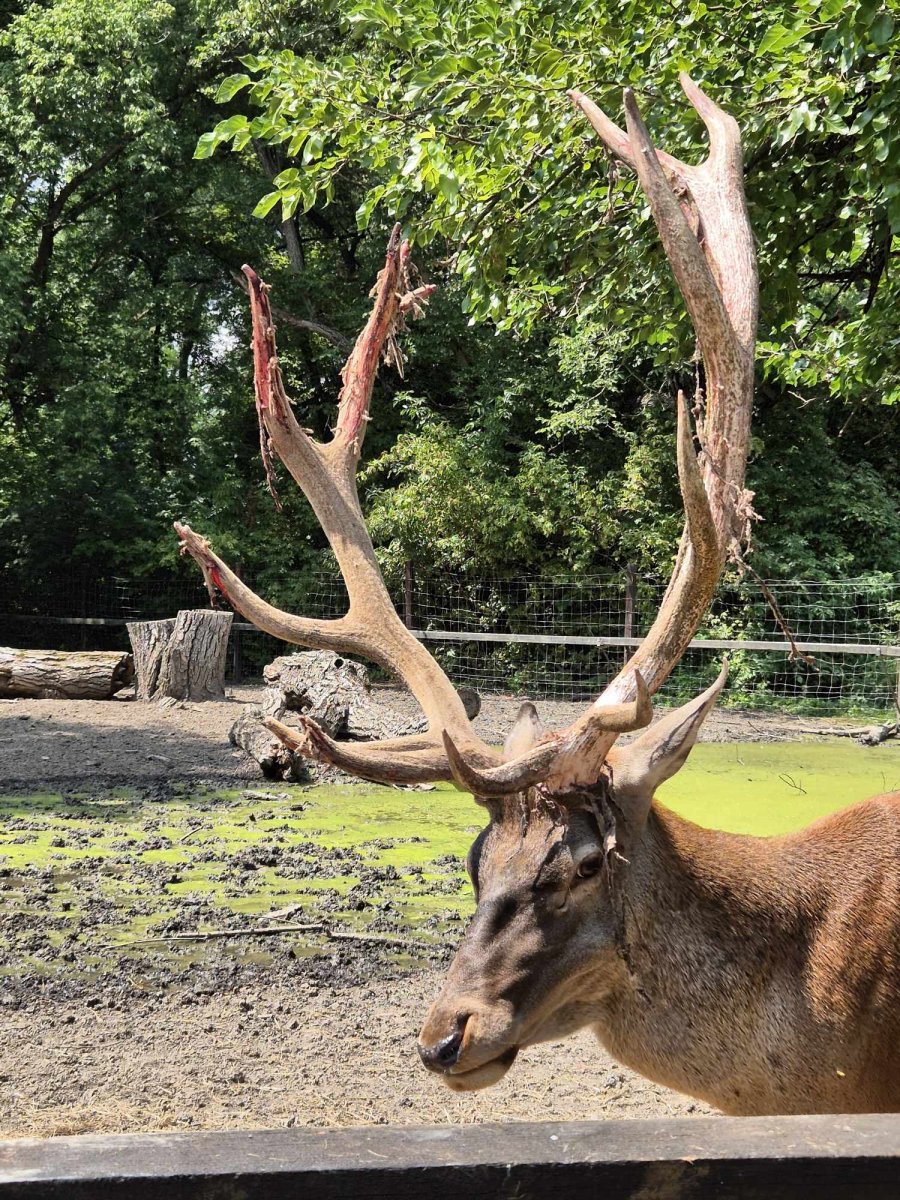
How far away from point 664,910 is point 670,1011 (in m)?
0.20

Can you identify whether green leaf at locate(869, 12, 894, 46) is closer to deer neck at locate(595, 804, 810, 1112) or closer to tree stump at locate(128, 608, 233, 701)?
deer neck at locate(595, 804, 810, 1112)

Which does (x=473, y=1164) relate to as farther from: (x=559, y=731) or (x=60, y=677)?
(x=60, y=677)

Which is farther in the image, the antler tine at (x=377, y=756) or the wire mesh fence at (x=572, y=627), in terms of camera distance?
the wire mesh fence at (x=572, y=627)

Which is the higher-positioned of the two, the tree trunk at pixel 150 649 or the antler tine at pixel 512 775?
the antler tine at pixel 512 775

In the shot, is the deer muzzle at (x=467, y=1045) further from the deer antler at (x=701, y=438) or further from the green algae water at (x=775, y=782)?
the green algae water at (x=775, y=782)

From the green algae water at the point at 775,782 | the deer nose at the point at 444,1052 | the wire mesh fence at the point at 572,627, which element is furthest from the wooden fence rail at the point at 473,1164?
the wire mesh fence at the point at 572,627

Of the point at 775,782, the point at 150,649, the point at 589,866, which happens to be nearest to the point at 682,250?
the point at 589,866

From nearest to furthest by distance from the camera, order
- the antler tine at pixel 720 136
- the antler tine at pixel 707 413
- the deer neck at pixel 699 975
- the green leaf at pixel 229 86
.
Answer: the deer neck at pixel 699 975 → the antler tine at pixel 707 413 → the antler tine at pixel 720 136 → the green leaf at pixel 229 86

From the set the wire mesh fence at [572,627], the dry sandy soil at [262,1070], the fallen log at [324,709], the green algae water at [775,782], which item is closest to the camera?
the dry sandy soil at [262,1070]

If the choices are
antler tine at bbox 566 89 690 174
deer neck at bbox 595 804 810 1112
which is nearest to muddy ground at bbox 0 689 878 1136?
deer neck at bbox 595 804 810 1112

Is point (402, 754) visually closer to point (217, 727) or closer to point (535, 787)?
point (535, 787)

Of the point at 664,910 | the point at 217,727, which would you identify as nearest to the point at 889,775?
the point at 217,727

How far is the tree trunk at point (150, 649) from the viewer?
1368 centimetres

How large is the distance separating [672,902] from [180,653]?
11653 mm
